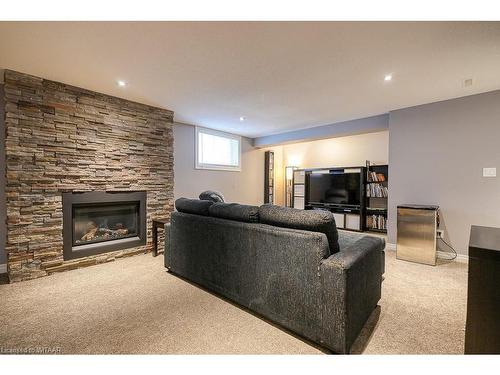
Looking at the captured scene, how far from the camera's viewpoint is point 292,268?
1555 millimetres

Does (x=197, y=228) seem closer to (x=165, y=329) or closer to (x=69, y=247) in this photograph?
(x=165, y=329)

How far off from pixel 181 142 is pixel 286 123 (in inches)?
84.9

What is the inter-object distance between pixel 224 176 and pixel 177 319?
149 inches

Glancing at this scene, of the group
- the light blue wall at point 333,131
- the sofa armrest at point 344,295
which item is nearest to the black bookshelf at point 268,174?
the light blue wall at point 333,131

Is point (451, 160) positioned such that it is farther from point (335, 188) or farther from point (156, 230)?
point (156, 230)

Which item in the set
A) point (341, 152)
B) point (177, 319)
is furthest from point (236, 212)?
point (341, 152)

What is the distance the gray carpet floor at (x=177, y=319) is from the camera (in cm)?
150

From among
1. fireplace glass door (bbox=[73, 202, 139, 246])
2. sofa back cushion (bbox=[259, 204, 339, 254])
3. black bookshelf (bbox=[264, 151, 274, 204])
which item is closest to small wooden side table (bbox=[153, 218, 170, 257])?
fireplace glass door (bbox=[73, 202, 139, 246])

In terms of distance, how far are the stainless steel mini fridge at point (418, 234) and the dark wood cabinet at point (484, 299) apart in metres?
2.28

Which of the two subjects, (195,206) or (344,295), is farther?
(195,206)

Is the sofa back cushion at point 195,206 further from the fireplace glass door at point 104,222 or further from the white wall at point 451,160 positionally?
the white wall at point 451,160

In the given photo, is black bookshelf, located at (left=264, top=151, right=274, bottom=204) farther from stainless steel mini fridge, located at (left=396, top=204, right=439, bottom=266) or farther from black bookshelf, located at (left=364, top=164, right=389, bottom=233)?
stainless steel mini fridge, located at (left=396, top=204, right=439, bottom=266)

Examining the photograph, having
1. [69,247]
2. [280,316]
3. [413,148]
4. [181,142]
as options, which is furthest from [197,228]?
[413,148]

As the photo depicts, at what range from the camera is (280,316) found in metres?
1.64
